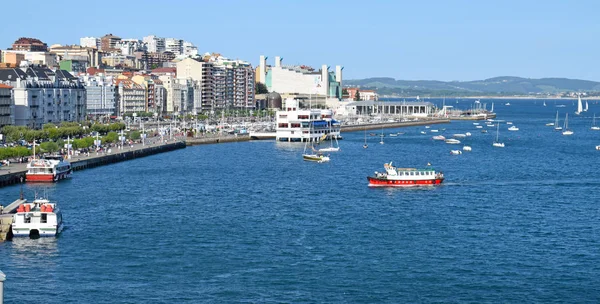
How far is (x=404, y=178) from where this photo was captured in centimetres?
3938

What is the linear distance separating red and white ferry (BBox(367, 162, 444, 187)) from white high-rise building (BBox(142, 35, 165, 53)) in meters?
131

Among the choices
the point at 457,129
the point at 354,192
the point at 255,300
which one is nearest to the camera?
the point at 255,300

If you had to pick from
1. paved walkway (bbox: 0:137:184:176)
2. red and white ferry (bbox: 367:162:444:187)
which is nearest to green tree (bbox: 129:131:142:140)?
paved walkway (bbox: 0:137:184:176)

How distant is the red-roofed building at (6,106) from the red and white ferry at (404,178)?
91.8ft

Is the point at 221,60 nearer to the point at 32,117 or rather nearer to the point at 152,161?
the point at 32,117

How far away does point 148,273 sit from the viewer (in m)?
22.1

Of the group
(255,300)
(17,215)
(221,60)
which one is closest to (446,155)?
(17,215)

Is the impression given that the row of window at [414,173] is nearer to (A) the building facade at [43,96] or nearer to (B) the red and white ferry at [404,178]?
(B) the red and white ferry at [404,178]

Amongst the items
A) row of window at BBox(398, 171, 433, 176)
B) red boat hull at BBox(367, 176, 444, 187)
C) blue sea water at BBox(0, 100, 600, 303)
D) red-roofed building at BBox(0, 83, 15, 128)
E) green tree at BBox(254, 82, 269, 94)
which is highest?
green tree at BBox(254, 82, 269, 94)

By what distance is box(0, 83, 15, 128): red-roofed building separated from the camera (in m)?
58.8

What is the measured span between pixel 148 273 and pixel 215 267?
5.12ft

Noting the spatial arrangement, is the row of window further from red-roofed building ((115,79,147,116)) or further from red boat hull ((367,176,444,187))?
red-roofed building ((115,79,147,116))

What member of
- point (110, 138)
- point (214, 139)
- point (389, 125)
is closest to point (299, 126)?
point (214, 139)

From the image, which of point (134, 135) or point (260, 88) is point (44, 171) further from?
point (260, 88)
